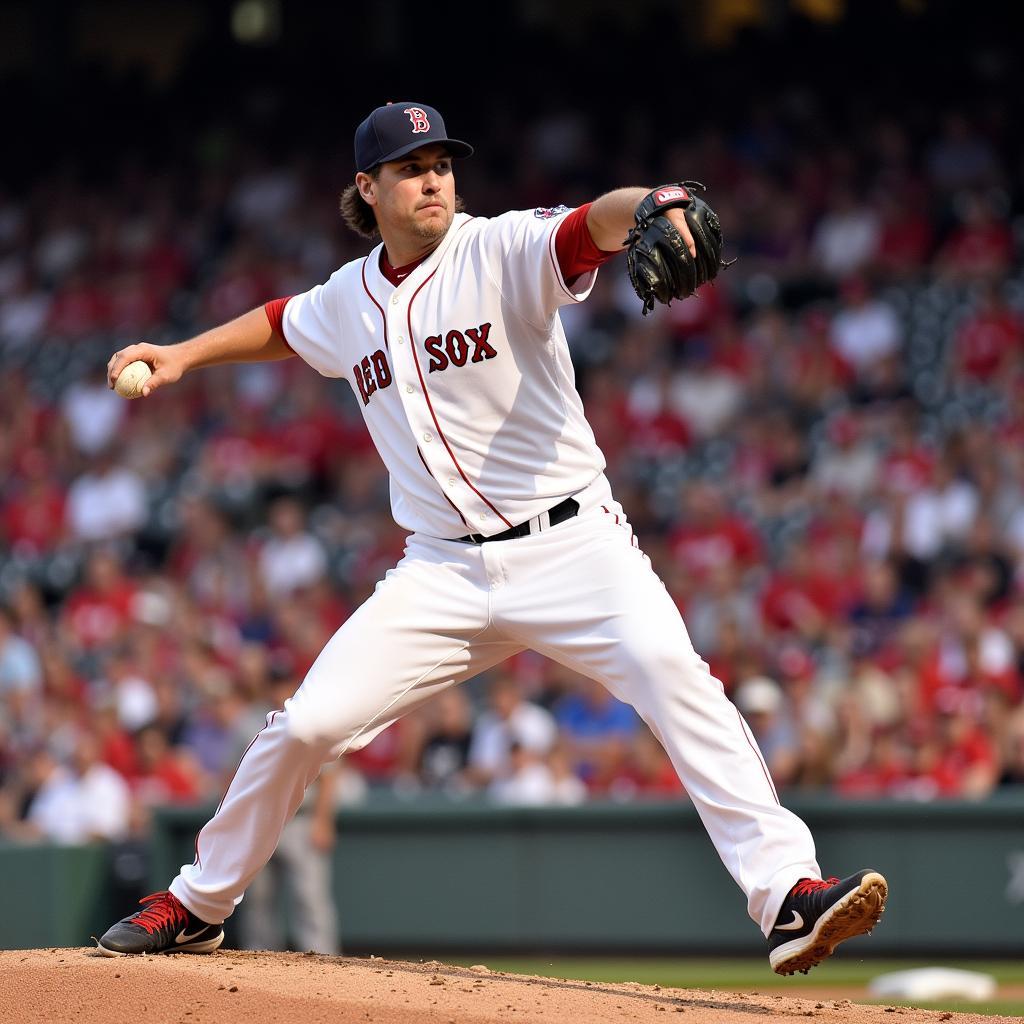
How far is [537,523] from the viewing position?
164 inches

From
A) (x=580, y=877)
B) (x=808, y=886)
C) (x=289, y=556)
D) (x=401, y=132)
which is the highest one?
(x=401, y=132)

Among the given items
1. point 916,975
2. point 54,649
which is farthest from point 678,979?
point 54,649

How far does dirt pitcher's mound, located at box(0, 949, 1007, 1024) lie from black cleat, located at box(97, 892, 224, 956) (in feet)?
0.14

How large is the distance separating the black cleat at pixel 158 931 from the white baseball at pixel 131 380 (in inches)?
49.4

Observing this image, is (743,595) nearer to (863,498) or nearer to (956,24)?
(863,498)

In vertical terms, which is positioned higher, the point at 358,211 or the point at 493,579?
the point at 358,211

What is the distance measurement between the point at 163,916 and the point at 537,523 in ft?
4.54

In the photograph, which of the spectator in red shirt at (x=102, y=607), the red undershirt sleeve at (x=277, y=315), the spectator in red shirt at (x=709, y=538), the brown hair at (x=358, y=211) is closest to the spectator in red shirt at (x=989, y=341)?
the spectator in red shirt at (x=709, y=538)

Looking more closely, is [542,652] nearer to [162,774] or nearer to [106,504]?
[162,774]

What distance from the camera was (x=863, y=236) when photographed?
467 inches

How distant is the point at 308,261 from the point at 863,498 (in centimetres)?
569

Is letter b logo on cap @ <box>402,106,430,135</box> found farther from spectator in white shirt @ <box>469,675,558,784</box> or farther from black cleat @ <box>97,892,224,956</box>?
spectator in white shirt @ <box>469,675,558,784</box>

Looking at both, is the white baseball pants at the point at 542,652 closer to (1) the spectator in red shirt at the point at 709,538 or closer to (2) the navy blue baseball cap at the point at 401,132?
(2) the navy blue baseball cap at the point at 401,132

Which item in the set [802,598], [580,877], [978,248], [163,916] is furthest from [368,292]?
[978,248]
